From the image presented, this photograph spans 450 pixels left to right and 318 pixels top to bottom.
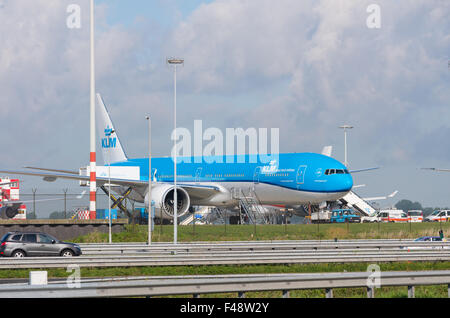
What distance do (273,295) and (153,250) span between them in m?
14.0

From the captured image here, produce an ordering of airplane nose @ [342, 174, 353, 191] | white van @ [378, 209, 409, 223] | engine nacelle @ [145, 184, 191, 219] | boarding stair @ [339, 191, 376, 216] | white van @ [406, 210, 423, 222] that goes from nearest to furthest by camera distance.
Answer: airplane nose @ [342, 174, 353, 191]
engine nacelle @ [145, 184, 191, 219]
boarding stair @ [339, 191, 376, 216]
white van @ [378, 209, 409, 223]
white van @ [406, 210, 423, 222]

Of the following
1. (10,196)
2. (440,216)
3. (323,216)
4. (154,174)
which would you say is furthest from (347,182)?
(10,196)

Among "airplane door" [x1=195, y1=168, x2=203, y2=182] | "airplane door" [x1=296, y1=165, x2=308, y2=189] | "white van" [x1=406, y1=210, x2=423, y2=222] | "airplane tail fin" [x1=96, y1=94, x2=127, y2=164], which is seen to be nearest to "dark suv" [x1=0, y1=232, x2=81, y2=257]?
"airplane door" [x1=296, y1=165, x2=308, y2=189]

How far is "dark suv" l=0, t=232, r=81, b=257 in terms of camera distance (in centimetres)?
2759

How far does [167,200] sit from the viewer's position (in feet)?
172

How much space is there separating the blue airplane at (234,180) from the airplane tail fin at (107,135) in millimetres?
4570

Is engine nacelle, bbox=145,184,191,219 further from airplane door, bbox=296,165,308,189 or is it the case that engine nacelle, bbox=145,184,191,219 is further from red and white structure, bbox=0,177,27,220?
red and white structure, bbox=0,177,27,220

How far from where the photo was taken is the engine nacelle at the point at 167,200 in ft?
167

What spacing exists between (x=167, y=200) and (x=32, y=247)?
81.3ft

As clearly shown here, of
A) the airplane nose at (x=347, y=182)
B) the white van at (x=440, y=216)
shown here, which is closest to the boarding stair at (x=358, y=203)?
the white van at (x=440, y=216)

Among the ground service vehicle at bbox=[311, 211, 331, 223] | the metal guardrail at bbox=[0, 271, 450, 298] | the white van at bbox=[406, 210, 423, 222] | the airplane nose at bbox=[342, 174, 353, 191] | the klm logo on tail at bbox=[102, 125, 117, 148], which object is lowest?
the white van at bbox=[406, 210, 423, 222]

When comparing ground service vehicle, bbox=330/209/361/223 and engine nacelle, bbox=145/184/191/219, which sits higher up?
engine nacelle, bbox=145/184/191/219

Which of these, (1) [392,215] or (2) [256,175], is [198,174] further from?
(1) [392,215]

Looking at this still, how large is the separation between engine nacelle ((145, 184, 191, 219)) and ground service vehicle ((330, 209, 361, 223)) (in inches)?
801
